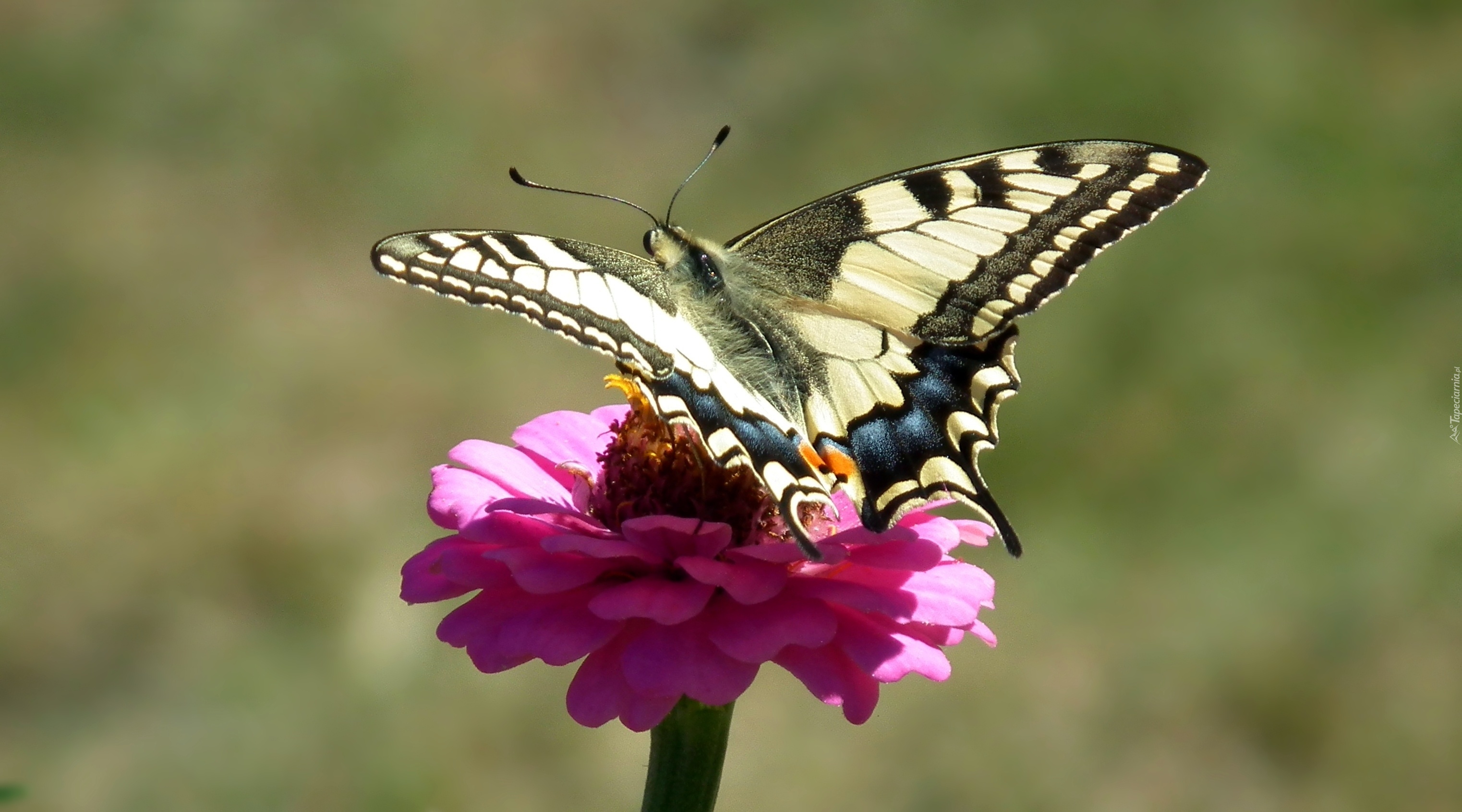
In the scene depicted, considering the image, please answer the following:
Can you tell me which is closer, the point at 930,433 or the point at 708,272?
the point at 930,433

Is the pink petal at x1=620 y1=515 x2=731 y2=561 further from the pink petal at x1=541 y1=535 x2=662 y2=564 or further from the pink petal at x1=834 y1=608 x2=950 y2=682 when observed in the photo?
the pink petal at x1=834 y1=608 x2=950 y2=682

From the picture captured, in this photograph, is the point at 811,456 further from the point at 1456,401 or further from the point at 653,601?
the point at 1456,401

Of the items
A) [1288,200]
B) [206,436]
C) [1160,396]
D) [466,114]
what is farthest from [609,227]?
[1288,200]

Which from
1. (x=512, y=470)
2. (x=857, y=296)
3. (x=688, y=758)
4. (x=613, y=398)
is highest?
(x=613, y=398)

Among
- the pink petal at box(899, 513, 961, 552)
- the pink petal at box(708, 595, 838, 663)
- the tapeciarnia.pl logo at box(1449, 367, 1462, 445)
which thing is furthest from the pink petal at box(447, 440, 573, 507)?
the tapeciarnia.pl logo at box(1449, 367, 1462, 445)

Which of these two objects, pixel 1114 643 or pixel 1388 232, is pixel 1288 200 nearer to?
pixel 1388 232

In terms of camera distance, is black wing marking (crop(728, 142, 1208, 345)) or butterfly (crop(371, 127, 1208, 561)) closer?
butterfly (crop(371, 127, 1208, 561))

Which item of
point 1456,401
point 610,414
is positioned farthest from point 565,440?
point 1456,401
